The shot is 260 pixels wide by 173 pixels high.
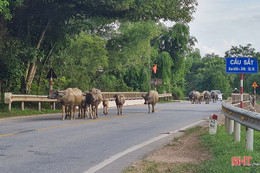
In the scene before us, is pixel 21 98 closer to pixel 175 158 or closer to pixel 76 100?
pixel 76 100

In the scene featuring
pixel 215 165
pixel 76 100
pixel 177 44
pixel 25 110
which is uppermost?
pixel 177 44

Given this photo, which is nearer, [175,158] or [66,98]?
[175,158]

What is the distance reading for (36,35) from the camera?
30.0 m

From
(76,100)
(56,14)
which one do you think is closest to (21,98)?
(76,100)

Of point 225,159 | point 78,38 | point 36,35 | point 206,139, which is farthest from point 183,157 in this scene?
point 78,38

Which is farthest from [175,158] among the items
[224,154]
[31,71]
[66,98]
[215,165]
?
[31,71]

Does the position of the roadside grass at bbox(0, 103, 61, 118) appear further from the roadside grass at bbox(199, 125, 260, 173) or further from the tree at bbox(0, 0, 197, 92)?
the roadside grass at bbox(199, 125, 260, 173)

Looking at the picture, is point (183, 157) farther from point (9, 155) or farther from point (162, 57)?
point (162, 57)

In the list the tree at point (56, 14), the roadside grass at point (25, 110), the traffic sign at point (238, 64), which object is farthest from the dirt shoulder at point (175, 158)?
the tree at point (56, 14)

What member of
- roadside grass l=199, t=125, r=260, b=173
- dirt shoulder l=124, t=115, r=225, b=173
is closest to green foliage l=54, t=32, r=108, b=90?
dirt shoulder l=124, t=115, r=225, b=173

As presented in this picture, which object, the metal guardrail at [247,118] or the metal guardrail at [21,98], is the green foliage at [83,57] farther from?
the metal guardrail at [247,118]

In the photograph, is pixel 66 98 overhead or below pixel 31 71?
below

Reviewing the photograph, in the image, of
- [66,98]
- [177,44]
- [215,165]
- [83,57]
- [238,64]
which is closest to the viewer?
[215,165]

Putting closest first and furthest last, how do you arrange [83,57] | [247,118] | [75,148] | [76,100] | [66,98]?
[247,118] < [75,148] < [66,98] < [76,100] < [83,57]
